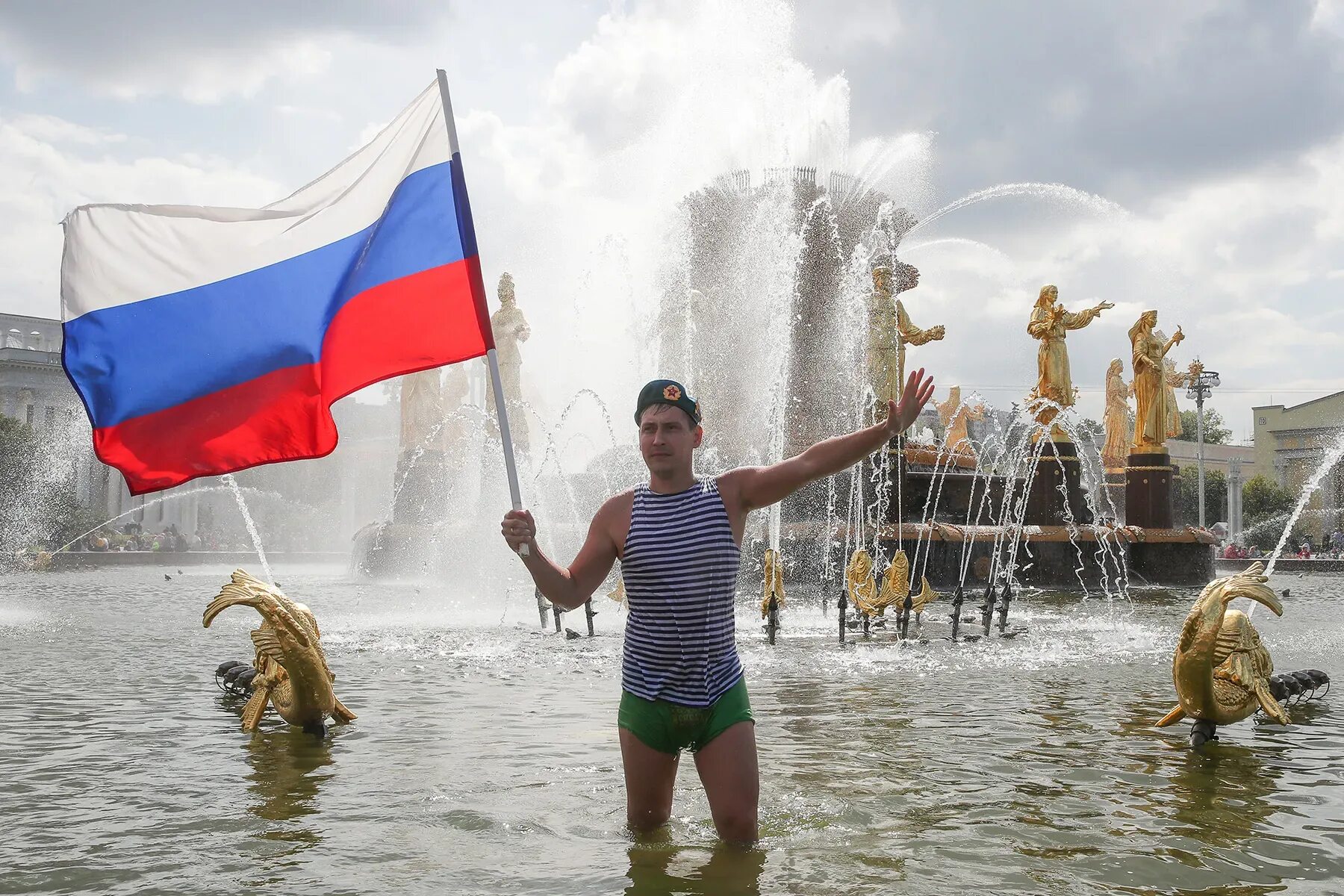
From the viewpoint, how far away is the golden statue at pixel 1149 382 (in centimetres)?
2469

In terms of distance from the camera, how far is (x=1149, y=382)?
2486 centimetres

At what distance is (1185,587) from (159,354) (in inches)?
858

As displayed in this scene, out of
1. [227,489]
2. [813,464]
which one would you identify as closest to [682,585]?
[813,464]

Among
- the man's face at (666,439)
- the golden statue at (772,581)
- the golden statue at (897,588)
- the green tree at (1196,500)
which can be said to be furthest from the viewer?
the green tree at (1196,500)

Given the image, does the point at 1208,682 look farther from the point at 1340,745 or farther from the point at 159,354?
the point at 159,354

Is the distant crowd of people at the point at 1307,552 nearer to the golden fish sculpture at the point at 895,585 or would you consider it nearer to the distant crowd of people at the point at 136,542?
the golden fish sculpture at the point at 895,585

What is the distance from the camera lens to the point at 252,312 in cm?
491

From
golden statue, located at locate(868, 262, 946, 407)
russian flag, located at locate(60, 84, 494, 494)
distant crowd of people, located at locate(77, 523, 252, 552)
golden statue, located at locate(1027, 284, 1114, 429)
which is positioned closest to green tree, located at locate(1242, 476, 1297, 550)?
golden statue, located at locate(1027, 284, 1114, 429)

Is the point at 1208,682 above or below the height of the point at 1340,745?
above

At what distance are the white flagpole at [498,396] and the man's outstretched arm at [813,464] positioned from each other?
29.5 inches

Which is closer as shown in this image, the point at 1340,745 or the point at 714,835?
the point at 714,835

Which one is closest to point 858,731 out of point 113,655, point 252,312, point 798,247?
point 252,312

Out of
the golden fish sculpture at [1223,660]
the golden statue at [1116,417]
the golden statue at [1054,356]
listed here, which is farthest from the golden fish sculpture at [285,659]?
the golden statue at [1116,417]

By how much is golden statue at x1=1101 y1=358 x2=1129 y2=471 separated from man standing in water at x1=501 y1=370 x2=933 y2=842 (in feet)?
88.9
